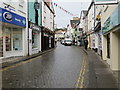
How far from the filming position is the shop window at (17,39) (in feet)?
54.3

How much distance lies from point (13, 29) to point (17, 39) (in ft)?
3.60

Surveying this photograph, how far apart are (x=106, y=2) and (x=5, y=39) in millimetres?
9739

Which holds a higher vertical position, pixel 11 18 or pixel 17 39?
pixel 11 18

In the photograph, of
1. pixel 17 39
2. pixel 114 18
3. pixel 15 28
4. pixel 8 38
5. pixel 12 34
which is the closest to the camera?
pixel 114 18

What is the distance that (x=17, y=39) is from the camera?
55.5 feet

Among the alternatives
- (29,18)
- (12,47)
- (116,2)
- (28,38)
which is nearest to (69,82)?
(116,2)

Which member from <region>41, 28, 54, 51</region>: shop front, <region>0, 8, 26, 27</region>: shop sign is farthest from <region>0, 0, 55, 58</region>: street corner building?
<region>41, 28, 54, 51</region>: shop front

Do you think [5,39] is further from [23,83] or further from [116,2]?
[116,2]

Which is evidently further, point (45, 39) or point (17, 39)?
point (45, 39)

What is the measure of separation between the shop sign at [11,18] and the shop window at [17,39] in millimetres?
975

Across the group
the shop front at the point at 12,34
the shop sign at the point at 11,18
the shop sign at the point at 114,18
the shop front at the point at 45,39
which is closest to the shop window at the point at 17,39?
the shop front at the point at 12,34

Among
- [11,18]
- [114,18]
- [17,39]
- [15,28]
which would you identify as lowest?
[17,39]

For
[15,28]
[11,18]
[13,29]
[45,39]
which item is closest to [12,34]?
[13,29]

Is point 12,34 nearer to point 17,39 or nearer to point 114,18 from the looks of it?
point 17,39
